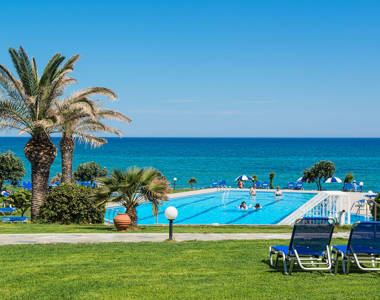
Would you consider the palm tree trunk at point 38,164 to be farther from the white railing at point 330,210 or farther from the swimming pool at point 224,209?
the white railing at point 330,210

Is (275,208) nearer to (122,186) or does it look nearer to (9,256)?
(122,186)

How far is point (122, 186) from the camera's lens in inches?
524

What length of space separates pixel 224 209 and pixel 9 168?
14.0m

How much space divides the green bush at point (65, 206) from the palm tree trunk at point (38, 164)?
0.57 meters

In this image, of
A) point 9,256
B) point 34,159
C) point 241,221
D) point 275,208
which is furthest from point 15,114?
point 275,208

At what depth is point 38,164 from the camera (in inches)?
659

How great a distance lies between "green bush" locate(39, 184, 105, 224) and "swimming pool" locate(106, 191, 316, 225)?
5071 mm

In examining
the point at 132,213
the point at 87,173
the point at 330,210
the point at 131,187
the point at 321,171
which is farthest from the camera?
the point at 321,171

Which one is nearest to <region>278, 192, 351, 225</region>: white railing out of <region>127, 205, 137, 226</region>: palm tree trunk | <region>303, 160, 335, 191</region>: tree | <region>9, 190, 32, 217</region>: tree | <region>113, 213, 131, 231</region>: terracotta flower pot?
<region>127, 205, 137, 226</region>: palm tree trunk

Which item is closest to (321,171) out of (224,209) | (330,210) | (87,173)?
(224,209)

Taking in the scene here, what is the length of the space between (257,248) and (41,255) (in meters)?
4.16

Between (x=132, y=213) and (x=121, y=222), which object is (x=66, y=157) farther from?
(x=121, y=222)

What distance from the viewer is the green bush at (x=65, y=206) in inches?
627

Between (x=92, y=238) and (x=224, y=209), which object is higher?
(x=92, y=238)
